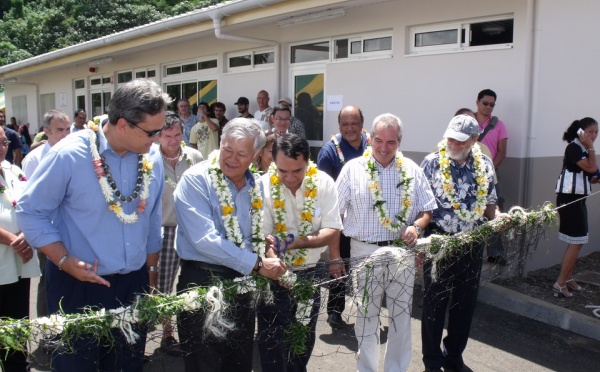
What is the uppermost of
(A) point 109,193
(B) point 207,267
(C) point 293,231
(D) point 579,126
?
(D) point 579,126

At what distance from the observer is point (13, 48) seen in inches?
1388

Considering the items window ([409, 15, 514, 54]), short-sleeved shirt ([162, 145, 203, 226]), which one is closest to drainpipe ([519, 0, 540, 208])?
window ([409, 15, 514, 54])

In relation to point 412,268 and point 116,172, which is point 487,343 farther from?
point 116,172

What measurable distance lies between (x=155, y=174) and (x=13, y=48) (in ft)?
123

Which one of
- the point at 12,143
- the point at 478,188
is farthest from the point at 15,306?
the point at 12,143

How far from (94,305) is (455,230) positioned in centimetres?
273

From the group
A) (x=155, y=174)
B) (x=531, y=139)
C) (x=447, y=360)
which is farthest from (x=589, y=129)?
(x=155, y=174)

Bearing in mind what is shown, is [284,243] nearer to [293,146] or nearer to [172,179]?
[293,146]

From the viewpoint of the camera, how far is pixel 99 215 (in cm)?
286

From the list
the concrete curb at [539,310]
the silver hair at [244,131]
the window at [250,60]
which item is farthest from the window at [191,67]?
the silver hair at [244,131]

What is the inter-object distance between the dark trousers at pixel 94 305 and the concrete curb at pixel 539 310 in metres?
4.36

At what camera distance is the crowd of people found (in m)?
2.82

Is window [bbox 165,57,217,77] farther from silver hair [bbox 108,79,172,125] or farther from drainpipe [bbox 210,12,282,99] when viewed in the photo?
silver hair [bbox 108,79,172,125]

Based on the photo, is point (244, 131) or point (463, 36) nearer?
point (244, 131)
